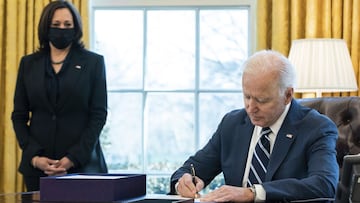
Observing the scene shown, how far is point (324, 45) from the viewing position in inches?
134

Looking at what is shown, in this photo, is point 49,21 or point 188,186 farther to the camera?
point 49,21

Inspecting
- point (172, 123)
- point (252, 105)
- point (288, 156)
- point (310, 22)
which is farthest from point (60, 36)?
point (310, 22)

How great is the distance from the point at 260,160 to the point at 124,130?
6.26ft

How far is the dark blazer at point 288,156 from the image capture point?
1.96 m

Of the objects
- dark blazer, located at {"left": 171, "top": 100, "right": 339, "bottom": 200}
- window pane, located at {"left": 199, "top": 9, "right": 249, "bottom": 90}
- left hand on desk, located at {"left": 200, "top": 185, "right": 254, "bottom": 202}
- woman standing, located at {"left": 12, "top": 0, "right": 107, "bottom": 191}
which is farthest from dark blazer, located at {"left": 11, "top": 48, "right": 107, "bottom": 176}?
window pane, located at {"left": 199, "top": 9, "right": 249, "bottom": 90}

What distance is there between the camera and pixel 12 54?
3.87 meters

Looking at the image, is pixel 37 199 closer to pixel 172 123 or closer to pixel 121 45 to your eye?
pixel 172 123

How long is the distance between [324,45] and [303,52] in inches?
4.7

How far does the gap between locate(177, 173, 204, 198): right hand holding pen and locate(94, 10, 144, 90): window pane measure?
1883 millimetres

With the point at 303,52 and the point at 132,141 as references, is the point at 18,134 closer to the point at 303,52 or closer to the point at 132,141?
the point at 132,141

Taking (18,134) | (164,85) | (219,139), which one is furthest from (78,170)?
(164,85)

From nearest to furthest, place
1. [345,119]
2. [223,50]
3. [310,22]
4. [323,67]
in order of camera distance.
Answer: [345,119]
[323,67]
[310,22]
[223,50]

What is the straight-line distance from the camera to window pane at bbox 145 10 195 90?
4031mm

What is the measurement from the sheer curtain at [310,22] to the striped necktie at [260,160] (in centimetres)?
152
